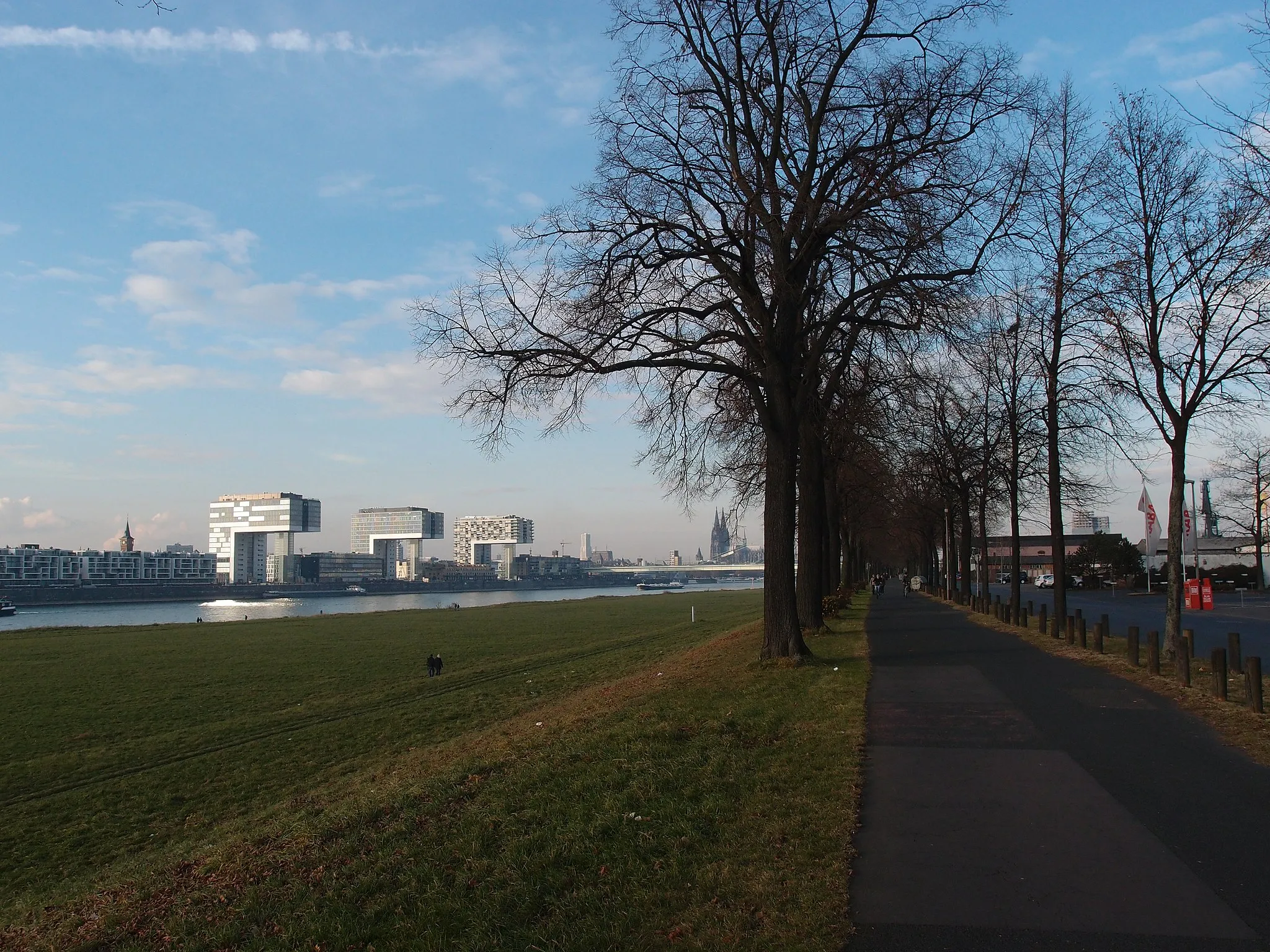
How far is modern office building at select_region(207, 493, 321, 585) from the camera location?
584 ft

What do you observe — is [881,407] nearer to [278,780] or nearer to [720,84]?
[720,84]

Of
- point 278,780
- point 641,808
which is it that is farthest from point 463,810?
point 278,780

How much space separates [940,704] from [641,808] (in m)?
5.92

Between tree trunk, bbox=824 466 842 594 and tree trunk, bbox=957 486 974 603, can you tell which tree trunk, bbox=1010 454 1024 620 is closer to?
tree trunk, bbox=824 466 842 594

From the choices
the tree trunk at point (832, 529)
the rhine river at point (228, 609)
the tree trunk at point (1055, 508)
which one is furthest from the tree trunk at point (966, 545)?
the rhine river at point (228, 609)

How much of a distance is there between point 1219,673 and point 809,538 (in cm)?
1215

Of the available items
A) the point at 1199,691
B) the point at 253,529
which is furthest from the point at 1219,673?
the point at 253,529

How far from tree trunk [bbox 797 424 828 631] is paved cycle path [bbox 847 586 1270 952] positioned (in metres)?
11.0

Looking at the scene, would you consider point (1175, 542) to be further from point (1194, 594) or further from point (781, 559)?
point (1194, 594)

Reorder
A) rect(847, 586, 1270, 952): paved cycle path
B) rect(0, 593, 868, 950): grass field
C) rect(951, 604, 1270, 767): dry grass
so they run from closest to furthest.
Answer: rect(847, 586, 1270, 952): paved cycle path, rect(0, 593, 868, 950): grass field, rect(951, 604, 1270, 767): dry grass

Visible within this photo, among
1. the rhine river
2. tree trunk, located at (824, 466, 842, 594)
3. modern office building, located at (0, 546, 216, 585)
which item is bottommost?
the rhine river

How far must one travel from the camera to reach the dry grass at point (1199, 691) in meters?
9.19

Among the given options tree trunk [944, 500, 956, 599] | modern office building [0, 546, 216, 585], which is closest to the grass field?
tree trunk [944, 500, 956, 599]

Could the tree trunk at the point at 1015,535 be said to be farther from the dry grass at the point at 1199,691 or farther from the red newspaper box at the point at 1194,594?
the dry grass at the point at 1199,691
